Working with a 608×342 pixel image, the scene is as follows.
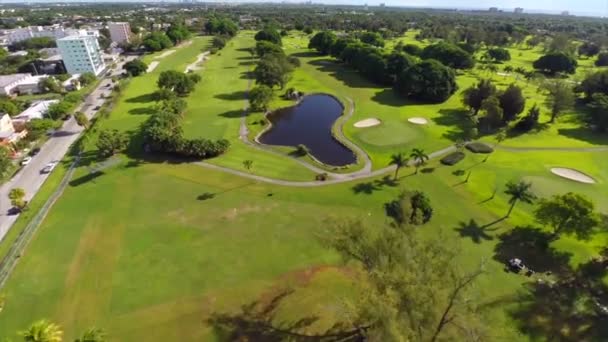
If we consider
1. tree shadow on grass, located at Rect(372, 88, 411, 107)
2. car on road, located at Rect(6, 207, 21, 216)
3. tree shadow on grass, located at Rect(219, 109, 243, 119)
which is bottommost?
car on road, located at Rect(6, 207, 21, 216)

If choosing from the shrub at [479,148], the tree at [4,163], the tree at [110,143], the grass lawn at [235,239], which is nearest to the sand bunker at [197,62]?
the grass lawn at [235,239]

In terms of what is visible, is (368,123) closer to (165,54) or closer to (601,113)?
(601,113)

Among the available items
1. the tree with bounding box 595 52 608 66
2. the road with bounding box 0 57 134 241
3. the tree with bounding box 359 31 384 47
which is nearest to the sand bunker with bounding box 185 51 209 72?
the road with bounding box 0 57 134 241

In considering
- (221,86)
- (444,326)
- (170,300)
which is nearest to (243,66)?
(221,86)

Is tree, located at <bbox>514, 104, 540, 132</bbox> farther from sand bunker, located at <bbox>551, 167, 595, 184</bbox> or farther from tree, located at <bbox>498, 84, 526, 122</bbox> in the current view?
sand bunker, located at <bbox>551, 167, 595, 184</bbox>

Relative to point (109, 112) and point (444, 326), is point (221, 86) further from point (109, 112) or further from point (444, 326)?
point (444, 326)

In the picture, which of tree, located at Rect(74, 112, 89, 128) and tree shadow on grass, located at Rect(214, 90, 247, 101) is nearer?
tree, located at Rect(74, 112, 89, 128)
